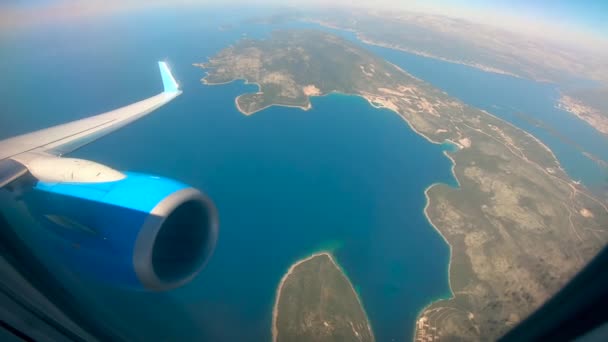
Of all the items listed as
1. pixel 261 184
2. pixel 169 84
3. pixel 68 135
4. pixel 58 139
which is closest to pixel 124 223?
pixel 58 139

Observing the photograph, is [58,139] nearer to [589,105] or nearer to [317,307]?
[317,307]

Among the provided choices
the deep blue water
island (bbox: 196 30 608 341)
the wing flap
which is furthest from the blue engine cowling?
the deep blue water

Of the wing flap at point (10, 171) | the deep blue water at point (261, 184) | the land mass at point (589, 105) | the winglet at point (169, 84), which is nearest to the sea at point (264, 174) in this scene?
the deep blue water at point (261, 184)

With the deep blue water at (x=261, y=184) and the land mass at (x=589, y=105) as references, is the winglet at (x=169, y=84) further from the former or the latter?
the land mass at (x=589, y=105)

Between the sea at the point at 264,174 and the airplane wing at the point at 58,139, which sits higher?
the airplane wing at the point at 58,139

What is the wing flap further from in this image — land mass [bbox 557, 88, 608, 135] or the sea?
land mass [bbox 557, 88, 608, 135]

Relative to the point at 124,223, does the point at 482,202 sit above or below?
below
